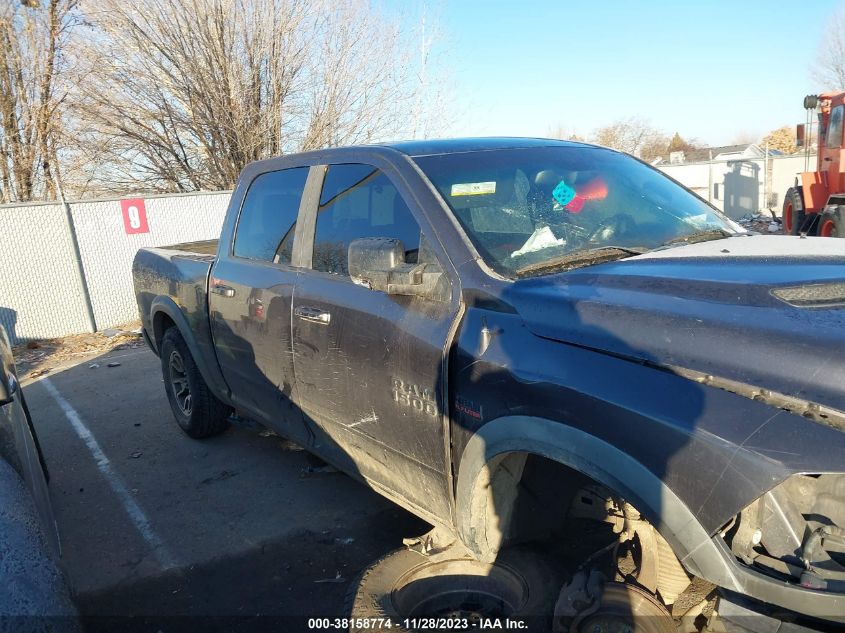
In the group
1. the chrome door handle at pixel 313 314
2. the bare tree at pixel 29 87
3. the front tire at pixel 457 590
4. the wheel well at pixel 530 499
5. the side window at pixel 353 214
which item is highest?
the bare tree at pixel 29 87

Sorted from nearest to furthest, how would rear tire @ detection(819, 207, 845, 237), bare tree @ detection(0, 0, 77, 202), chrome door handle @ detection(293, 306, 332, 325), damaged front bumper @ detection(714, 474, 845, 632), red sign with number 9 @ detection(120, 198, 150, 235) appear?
damaged front bumper @ detection(714, 474, 845, 632) → chrome door handle @ detection(293, 306, 332, 325) → rear tire @ detection(819, 207, 845, 237) → red sign with number 9 @ detection(120, 198, 150, 235) → bare tree @ detection(0, 0, 77, 202)

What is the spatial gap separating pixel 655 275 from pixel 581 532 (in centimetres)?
134

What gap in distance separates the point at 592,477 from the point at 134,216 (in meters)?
10.8

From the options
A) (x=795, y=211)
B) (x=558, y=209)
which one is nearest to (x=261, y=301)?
(x=558, y=209)

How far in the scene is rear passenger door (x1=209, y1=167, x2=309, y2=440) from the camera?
3537 millimetres

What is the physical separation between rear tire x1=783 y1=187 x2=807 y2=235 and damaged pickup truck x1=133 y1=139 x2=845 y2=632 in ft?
29.1

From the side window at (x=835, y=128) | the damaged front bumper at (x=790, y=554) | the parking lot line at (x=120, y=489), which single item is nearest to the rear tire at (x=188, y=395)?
the parking lot line at (x=120, y=489)

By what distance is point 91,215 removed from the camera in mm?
10617

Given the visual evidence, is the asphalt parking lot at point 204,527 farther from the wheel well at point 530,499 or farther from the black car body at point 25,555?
the wheel well at point 530,499

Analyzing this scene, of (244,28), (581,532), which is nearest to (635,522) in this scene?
Result: (581,532)

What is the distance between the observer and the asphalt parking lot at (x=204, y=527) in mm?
3166

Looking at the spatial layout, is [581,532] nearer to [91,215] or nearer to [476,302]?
[476,302]

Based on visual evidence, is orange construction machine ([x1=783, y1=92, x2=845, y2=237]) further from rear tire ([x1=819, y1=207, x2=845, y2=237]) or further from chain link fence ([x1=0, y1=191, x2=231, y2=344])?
chain link fence ([x1=0, y1=191, x2=231, y2=344])

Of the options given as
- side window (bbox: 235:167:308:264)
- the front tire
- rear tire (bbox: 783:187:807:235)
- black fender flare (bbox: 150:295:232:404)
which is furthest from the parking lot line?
rear tire (bbox: 783:187:807:235)
